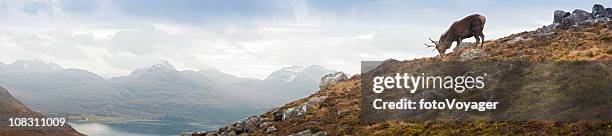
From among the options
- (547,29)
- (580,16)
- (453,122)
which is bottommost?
(453,122)

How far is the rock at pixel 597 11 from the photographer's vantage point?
82.1 meters

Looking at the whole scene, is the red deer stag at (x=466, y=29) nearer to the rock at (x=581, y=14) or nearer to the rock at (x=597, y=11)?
the rock at (x=581, y=14)

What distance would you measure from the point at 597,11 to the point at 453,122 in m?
67.5

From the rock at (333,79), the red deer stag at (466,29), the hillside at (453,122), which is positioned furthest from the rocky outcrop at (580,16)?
the rock at (333,79)

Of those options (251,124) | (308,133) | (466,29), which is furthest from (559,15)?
(308,133)

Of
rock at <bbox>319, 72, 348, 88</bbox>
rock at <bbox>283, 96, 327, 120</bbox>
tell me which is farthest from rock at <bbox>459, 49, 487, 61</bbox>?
rock at <bbox>319, 72, 348, 88</bbox>

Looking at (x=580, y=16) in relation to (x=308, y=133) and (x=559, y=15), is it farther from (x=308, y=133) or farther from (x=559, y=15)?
(x=308, y=133)

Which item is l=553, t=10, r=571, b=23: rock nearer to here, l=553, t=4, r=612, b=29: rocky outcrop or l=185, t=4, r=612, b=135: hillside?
l=553, t=4, r=612, b=29: rocky outcrop

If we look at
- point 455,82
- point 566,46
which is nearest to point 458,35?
point 566,46

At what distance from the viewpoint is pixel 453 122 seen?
28750 mm

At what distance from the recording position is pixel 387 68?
56.2 metres

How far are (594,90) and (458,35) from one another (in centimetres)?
2135

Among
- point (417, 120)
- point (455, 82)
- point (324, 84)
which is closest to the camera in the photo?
point (455, 82)

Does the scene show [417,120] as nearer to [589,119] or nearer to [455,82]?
[455,82]
